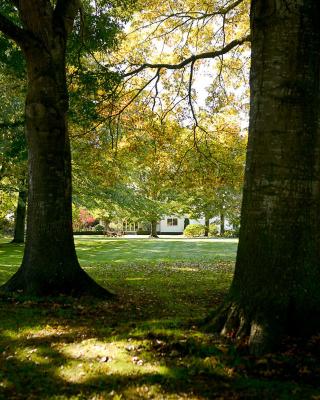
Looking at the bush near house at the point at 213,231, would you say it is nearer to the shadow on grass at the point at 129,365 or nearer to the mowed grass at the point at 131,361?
the mowed grass at the point at 131,361

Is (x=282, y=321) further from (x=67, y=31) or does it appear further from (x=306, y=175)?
(x=67, y=31)

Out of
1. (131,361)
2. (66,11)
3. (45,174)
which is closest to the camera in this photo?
(131,361)

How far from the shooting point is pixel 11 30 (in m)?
7.96

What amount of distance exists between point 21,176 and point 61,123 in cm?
1740

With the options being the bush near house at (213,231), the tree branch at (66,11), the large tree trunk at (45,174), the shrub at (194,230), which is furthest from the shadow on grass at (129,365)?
the bush near house at (213,231)

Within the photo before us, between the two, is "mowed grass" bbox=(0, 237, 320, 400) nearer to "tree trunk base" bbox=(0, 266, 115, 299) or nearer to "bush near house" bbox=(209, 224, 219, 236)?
"tree trunk base" bbox=(0, 266, 115, 299)

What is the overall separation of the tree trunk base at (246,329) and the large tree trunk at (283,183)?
0.02m

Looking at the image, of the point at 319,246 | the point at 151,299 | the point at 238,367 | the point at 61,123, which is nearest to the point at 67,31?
the point at 61,123

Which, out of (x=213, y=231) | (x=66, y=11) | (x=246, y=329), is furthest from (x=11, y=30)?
(x=213, y=231)

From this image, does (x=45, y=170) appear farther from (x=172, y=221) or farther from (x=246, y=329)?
(x=172, y=221)

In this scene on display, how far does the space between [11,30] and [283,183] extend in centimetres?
599

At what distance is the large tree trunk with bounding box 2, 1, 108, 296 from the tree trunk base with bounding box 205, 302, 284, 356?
3.65 meters

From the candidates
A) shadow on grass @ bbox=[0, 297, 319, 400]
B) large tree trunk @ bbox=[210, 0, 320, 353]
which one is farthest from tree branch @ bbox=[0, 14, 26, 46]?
shadow on grass @ bbox=[0, 297, 319, 400]

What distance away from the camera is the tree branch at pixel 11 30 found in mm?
7834
